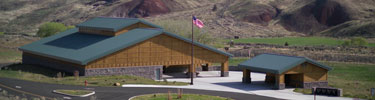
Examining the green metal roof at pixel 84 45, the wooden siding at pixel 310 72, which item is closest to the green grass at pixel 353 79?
the wooden siding at pixel 310 72

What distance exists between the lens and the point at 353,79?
5756 cm

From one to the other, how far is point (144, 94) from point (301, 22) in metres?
121

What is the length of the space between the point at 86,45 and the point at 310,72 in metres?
24.9

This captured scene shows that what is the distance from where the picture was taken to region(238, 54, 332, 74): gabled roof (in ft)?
159

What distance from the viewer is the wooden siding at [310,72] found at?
161 feet

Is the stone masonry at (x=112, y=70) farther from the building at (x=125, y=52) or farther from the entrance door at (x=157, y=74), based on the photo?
the entrance door at (x=157, y=74)

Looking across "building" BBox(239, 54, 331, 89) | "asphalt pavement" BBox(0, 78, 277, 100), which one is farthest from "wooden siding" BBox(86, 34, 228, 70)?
"building" BBox(239, 54, 331, 89)

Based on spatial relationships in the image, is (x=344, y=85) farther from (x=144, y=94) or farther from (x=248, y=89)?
(x=144, y=94)

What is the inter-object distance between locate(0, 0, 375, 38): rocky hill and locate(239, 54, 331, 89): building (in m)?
82.8

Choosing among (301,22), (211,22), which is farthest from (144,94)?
(301,22)

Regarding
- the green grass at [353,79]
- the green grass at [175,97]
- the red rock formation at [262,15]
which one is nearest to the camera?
the green grass at [175,97]

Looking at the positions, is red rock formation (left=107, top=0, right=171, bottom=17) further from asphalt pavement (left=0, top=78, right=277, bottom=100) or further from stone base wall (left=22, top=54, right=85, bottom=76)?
asphalt pavement (left=0, top=78, right=277, bottom=100)

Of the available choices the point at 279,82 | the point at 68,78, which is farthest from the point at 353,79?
the point at 68,78

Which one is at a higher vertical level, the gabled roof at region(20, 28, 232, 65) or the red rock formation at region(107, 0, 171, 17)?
the red rock formation at region(107, 0, 171, 17)
